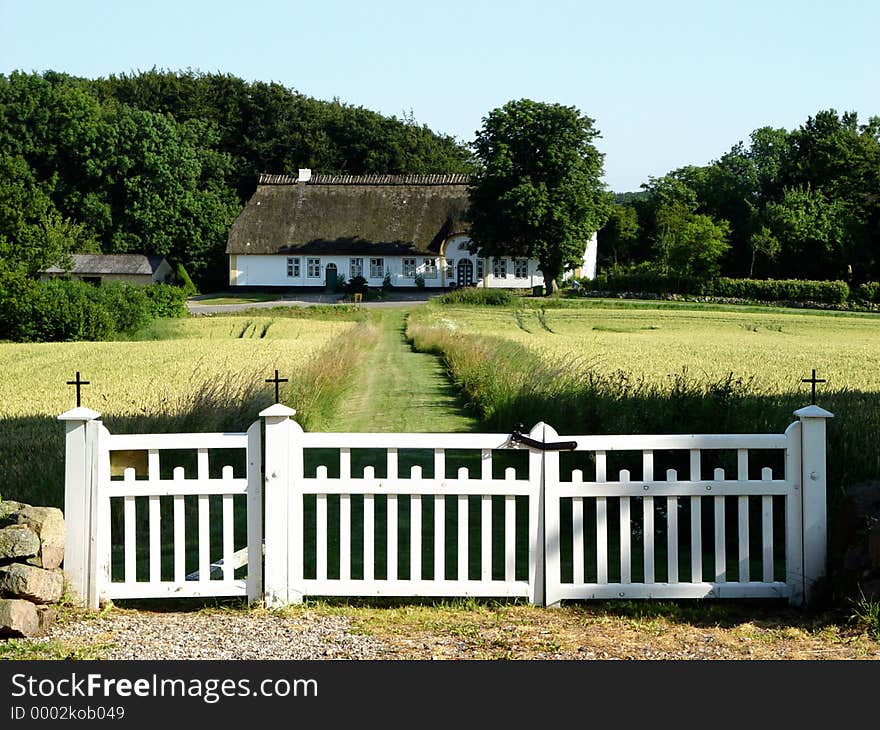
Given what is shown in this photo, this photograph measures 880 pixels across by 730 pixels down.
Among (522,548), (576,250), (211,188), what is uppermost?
(211,188)

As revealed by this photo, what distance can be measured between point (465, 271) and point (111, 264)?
78.5 feet

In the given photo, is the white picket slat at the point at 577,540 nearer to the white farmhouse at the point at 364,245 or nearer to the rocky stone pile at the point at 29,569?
the rocky stone pile at the point at 29,569

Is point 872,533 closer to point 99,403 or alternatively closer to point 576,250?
point 99,403

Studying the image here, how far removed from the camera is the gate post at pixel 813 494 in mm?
6684

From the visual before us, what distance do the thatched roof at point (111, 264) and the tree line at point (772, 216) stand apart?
30825mm

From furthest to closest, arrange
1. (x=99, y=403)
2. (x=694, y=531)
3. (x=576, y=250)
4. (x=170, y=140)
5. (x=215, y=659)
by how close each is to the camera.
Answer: (x=170, y=140) → (x=576, y=250) → (x=99, y=403) → (x=694, y=531) → (x=215, y=659)

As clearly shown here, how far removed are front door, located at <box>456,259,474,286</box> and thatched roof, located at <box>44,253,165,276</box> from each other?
68.5 ft

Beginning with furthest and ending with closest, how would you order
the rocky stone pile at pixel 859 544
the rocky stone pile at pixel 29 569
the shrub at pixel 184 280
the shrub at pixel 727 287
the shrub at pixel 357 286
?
the shrub at pixel 357 286 < the shrub at pixel 184 280 < the shrub at pixel 727 287 < the rocky stone pile at pixel 859 544 < the rocky stone pile at pixel 29 569

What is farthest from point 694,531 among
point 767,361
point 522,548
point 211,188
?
point 211,188

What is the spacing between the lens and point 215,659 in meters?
5.59

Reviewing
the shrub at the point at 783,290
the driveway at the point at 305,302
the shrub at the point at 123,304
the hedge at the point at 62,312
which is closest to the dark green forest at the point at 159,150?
the driveway at the point at 305,302

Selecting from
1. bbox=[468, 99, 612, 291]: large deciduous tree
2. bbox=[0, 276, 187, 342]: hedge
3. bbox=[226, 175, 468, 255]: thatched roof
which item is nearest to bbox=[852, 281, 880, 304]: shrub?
bbox=[468, 99, 612, 291]: large deciduous tree

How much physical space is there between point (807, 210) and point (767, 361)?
54.0 m

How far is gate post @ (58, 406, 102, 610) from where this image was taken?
261 inches
